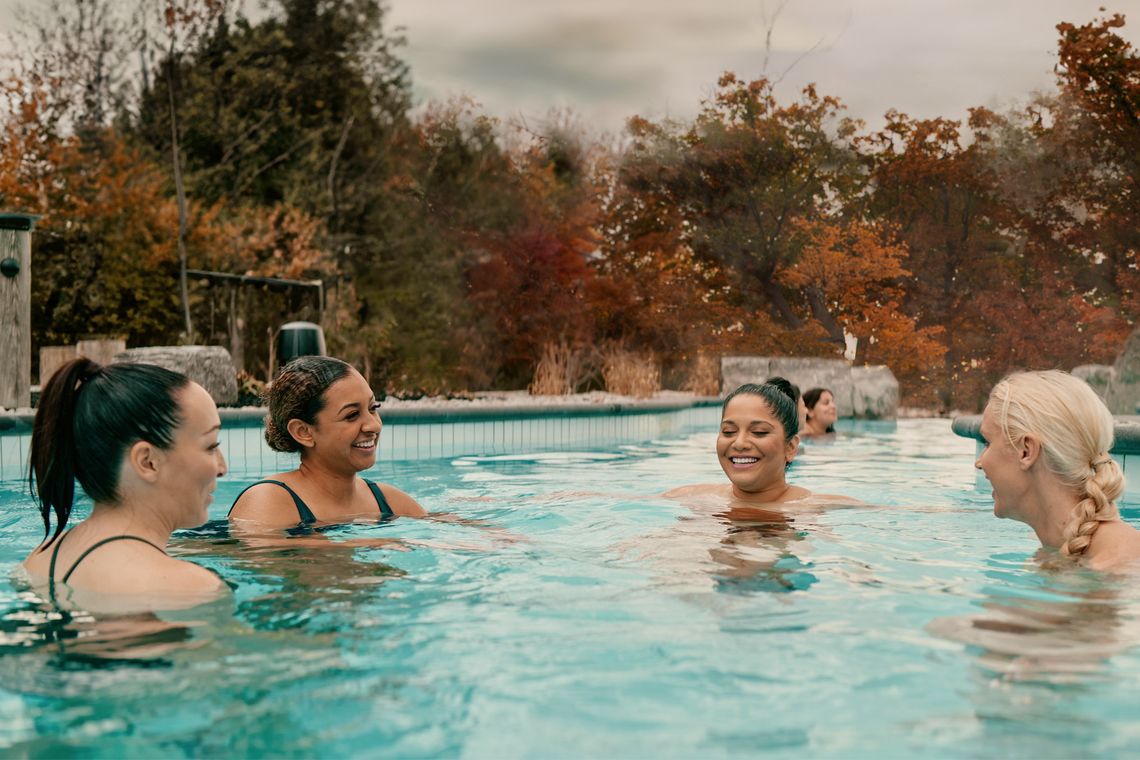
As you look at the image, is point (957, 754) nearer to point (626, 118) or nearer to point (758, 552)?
point (758, 552)

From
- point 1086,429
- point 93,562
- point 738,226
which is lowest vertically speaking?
point 93,562

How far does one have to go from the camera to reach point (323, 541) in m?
→ 4.13

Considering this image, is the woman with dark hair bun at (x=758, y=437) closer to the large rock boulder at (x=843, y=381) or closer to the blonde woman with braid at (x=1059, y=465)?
the blonde woman with braid at (x=1059, y=465)

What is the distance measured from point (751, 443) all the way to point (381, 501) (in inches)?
63.1

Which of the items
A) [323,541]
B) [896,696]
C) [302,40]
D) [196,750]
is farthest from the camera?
[302,40]

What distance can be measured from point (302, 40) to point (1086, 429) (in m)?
17.9

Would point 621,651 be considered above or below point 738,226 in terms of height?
below

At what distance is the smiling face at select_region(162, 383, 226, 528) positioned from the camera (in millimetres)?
2727

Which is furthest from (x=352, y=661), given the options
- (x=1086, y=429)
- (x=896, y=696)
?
(x=1086, y=429)

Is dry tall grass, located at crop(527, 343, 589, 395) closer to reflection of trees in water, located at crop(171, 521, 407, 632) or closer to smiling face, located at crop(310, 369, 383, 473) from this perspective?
reflection of trees in water, located at crop(171, 521, 407, 632)

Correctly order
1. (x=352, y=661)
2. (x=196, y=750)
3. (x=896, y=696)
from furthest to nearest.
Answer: (x=352, y=661) < (x=896, y=696) < (x=196, y=750)

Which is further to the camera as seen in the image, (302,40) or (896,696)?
(302,40)

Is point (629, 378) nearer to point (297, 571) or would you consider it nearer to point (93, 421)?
point (297, 571)

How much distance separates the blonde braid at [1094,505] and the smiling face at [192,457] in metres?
2.35
